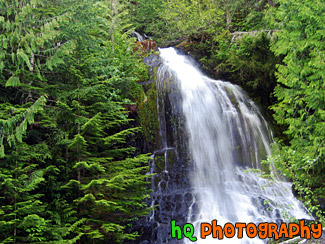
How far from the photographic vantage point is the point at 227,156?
10727mm

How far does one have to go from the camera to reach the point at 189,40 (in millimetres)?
16344

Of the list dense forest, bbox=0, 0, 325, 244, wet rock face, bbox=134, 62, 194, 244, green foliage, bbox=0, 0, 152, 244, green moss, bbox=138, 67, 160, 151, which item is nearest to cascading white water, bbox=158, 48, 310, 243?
wet rock face, bbox=134, 62, 194, 244

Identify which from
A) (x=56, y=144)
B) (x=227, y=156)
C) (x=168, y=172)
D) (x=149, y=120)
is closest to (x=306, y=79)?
(x=227, y=156)

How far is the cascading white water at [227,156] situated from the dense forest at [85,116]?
1.17 m

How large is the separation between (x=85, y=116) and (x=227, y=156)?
20.5ft

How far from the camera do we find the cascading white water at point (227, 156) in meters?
8.95

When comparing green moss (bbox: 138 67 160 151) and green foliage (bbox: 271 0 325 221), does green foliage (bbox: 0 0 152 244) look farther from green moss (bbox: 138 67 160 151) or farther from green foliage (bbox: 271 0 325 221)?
green foliage (bbox: 271 0 325 221)

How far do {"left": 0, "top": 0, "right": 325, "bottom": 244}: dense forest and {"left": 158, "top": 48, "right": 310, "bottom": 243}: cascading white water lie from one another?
1173mm

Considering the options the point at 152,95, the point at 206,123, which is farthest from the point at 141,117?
the point at 206,123

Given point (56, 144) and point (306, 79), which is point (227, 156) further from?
point (56, 144)

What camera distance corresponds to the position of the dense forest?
5.20 meters

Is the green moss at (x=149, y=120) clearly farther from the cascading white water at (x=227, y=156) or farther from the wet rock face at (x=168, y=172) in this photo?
the cascading white water at (x=227, y=156)

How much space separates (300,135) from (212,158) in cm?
342

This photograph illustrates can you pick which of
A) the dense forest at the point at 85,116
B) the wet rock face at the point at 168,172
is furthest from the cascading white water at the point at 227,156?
the dense forest at the point at 85,116
